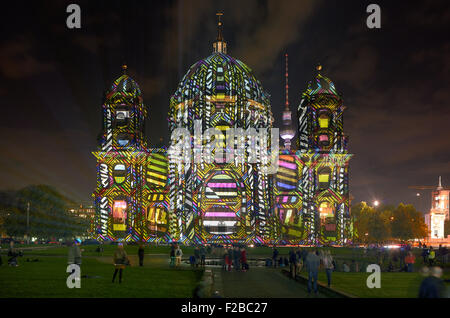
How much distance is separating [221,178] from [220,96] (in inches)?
633

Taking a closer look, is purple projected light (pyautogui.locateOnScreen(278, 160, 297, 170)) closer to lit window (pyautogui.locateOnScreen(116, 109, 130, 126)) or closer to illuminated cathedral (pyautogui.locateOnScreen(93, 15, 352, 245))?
illuminated cathedral (pyautogui.locateOnScreen(93, 15, 352, 245))

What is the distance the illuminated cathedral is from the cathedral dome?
0.90 ft

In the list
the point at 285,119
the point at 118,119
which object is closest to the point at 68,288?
the point at 118,119

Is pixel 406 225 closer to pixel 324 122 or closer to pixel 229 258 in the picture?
pixel 324 122

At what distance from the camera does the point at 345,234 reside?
89438mm

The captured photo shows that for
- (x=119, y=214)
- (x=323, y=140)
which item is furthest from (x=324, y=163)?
(x=119, y=214)

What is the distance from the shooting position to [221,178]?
318 feet

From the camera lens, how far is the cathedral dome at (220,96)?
324ft

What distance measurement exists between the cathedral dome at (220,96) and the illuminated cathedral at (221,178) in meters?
0.27

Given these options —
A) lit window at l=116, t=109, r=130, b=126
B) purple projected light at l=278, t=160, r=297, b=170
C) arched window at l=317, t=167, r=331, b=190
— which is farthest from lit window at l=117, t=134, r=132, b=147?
arched window at l=317, t=167, r=331, b=190

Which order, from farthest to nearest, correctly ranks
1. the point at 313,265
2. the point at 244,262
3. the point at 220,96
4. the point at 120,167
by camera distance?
the point at 220,96 → the point at 120,167 → the point at 244,262 → the point at 313,265

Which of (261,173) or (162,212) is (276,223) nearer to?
(261,173)

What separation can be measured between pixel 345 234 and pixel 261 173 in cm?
1864

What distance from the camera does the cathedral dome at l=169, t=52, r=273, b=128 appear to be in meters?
98.9
